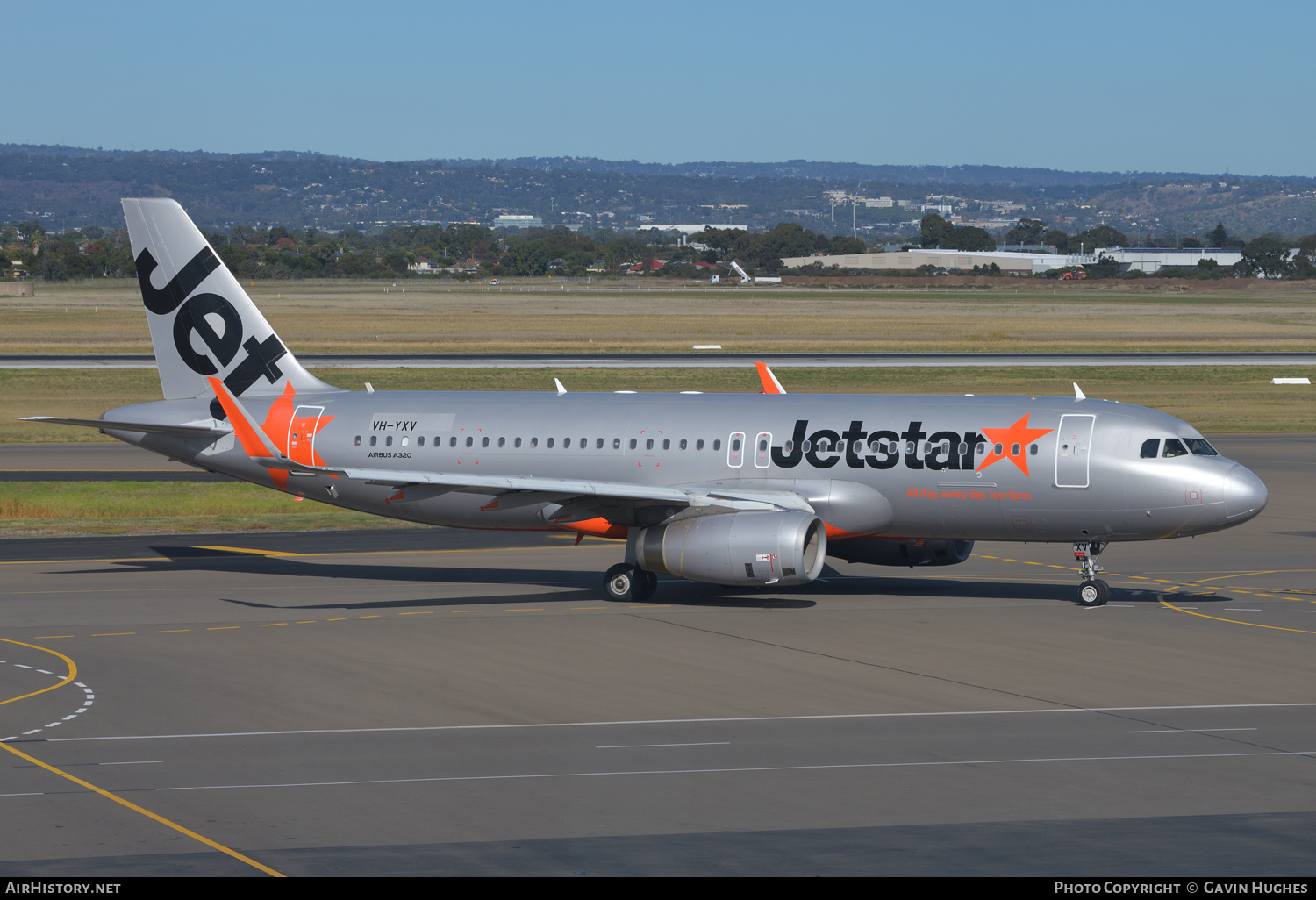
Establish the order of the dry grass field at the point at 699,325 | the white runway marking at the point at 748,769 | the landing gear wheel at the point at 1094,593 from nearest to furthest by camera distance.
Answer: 1. the white runway marking at the point at 748,769
2. the landing gear wheel at the point at 1094,593
3. the dry grass field at the point at 699,325

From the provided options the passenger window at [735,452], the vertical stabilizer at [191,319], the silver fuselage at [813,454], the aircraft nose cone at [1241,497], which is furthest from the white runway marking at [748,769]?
the vertical stabilizer at [191,319]

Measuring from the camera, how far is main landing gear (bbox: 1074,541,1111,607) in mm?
33781

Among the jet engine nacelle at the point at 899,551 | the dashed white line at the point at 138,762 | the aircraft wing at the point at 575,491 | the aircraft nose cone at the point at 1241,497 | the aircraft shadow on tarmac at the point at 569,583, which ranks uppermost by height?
the aircraft nose cone at the point at 1241,497

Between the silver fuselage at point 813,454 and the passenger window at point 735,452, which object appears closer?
the silver fuselage at point 813,454

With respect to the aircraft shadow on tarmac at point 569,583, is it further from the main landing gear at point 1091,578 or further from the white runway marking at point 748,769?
the white runway marking at point 748,769

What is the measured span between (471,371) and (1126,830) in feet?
265

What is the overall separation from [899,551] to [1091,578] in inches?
178

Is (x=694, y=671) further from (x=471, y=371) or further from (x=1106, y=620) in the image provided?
(x=471, y=371)

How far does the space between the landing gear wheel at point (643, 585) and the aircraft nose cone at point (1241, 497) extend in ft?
42.9

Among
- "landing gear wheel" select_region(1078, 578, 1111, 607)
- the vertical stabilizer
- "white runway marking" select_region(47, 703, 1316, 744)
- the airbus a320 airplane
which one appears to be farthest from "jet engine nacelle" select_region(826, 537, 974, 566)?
the vertical stabilizer

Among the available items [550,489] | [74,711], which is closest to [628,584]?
[550,489]

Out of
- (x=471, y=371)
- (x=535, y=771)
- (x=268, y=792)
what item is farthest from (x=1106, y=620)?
Answer: (x=471, y=371)

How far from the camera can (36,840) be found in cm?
1711

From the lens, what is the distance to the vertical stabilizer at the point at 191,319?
39.6m
